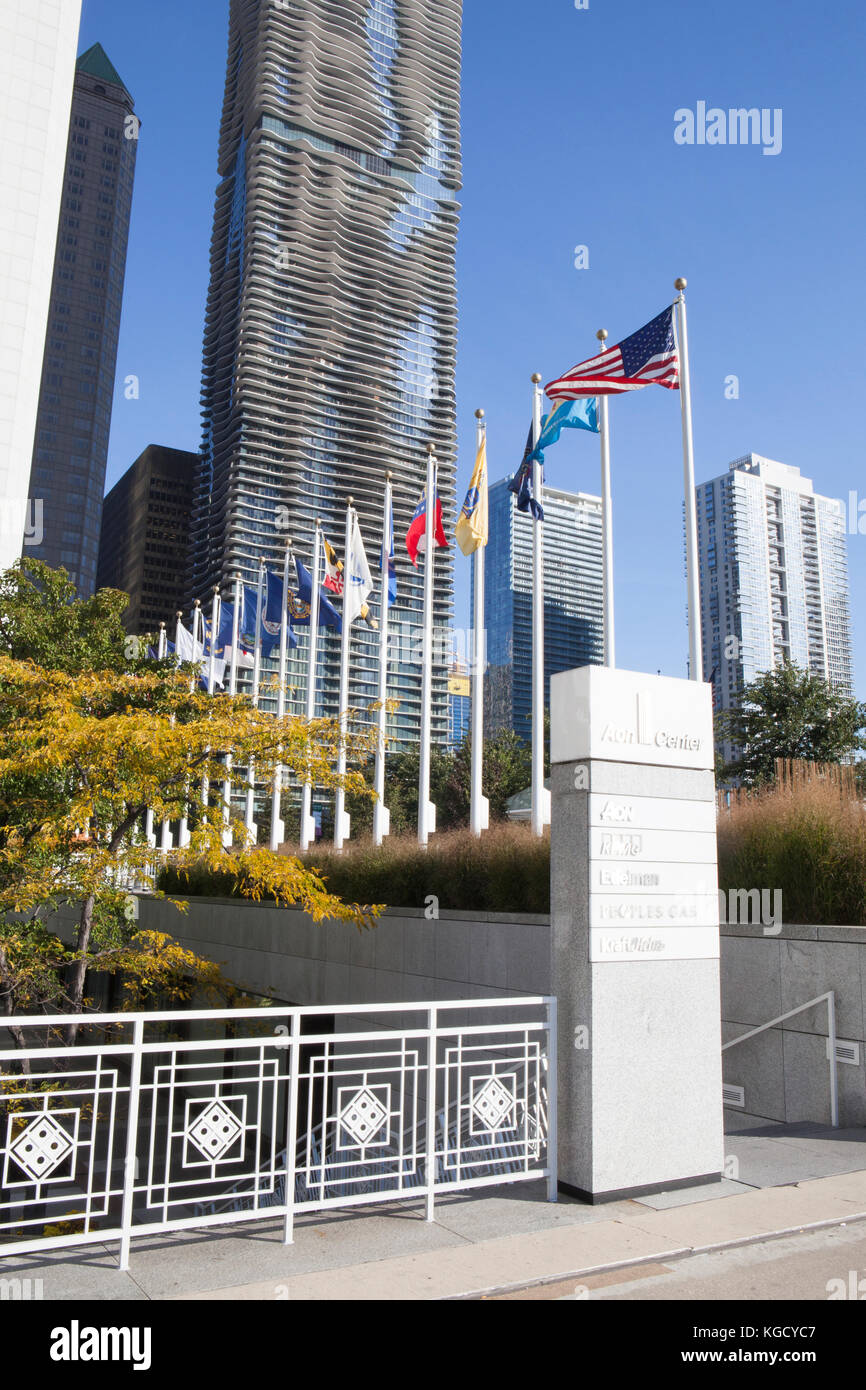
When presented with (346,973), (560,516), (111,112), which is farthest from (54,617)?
(111,112)

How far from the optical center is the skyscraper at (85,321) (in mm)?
150000

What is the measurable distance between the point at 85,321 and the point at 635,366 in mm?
166474

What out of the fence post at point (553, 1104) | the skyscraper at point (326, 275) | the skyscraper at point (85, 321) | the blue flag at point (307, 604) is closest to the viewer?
the fence post at point (553, 1104)

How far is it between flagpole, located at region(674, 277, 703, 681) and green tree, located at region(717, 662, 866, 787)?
48.3 feet

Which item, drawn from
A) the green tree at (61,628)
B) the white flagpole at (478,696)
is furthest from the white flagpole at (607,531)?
the green tree at (61,628)

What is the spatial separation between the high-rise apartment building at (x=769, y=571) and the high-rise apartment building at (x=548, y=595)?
552cm

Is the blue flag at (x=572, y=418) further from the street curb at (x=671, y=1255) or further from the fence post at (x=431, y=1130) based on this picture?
the street curb at (x=671, y=1255)

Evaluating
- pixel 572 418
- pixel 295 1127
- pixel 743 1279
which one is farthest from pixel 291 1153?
pixel 572 418

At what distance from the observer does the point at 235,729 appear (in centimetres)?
1191

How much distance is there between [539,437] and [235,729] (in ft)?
27.6

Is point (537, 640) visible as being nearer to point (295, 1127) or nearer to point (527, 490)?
point (527, 490)

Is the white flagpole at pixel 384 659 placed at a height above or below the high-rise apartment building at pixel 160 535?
below

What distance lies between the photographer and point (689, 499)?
1471cm
